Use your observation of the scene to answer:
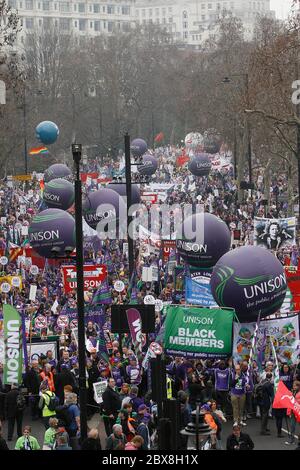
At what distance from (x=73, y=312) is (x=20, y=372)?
5512mm

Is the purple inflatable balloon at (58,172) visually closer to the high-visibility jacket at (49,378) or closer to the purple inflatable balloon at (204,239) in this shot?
the purple inflatable balloon at (204,239)

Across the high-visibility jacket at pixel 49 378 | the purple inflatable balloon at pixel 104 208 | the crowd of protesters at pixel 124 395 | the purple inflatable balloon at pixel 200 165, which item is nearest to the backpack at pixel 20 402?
the crowd of protesters at pixel 124 395

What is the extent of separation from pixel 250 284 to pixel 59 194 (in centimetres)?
1916

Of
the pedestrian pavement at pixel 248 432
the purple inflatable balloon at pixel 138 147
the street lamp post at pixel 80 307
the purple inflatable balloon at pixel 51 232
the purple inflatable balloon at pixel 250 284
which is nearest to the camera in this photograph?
the street lamp post at pixel 80 307

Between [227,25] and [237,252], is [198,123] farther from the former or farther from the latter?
[237,252]

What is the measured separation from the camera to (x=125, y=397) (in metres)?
19.9

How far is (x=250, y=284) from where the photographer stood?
22359 mm

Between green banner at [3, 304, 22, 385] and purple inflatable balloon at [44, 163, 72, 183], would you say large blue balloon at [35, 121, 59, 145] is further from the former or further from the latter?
green banner at [3, 304, 22, 385]

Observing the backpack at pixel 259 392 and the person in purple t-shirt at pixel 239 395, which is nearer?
the backpack at pixel 259 392

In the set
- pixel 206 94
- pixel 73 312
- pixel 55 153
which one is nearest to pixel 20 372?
pixel 73 312

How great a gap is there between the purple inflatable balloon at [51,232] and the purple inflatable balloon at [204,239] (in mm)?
5850

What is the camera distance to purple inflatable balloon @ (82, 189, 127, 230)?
38.4 metres

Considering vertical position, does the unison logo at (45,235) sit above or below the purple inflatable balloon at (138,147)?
below

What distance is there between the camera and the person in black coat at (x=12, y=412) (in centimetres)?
2086
